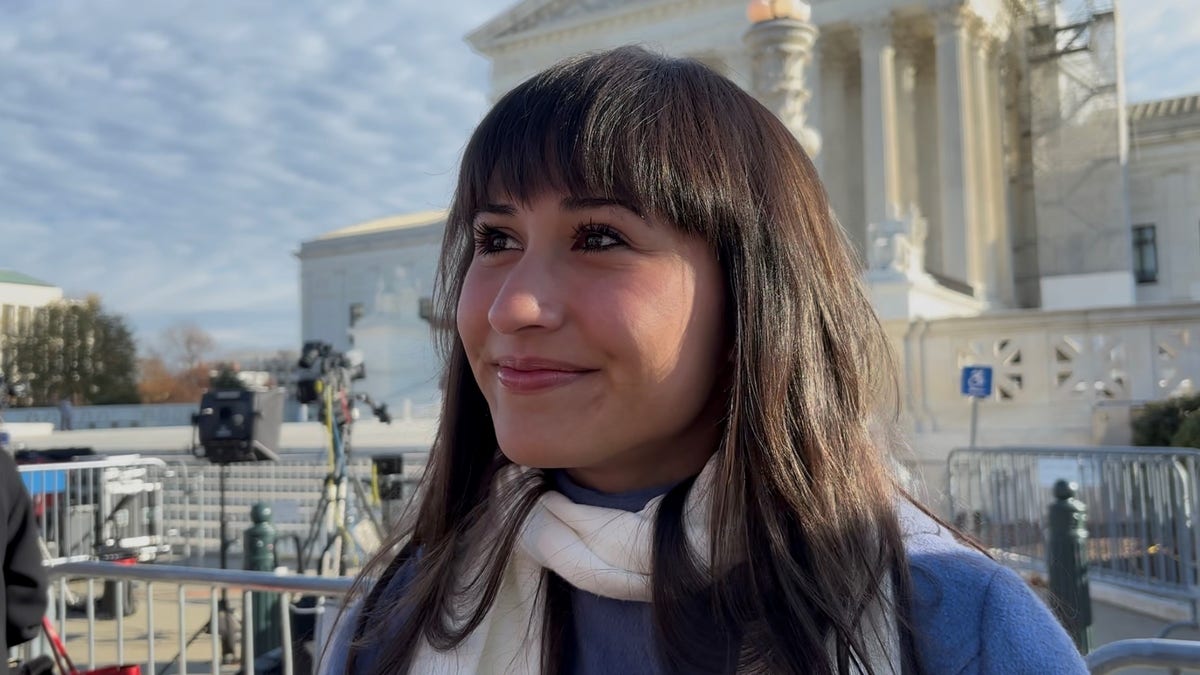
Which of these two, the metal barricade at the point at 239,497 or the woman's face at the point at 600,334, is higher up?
the woman's face at the point at 600,334

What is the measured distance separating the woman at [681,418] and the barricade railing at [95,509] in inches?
301

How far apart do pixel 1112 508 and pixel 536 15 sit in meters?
35.8

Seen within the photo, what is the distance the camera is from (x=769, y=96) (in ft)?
29.2

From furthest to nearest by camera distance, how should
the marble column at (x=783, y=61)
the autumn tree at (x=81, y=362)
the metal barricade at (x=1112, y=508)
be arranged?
1. the autumn tree at (x=81, y=362)
2. the marble column at (x=783, y=61)
3. the metal barricade at (x=1112, y=508)

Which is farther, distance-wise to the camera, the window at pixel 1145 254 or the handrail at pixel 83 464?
the window at pixel 1145 254

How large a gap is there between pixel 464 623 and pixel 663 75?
824 mm

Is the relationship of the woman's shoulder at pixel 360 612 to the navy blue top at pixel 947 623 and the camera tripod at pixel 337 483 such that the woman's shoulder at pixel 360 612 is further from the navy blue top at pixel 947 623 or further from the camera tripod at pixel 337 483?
the camera tripod at pixel 337 483

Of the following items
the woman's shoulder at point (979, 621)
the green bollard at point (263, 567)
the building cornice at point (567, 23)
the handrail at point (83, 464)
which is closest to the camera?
the woman's shoulder at point (979, 621)

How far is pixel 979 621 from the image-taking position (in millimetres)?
1131

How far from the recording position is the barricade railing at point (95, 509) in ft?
27.3

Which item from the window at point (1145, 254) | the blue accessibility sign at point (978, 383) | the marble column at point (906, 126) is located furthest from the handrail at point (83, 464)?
the window at point (1145, 254)

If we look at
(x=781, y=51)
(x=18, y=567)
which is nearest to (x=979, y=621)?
(x=18, y=567)

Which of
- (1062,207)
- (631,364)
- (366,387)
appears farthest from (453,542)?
(1062,207)

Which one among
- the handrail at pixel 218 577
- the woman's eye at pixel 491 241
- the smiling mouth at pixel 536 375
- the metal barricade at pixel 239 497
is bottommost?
the metal barricade at pixel 239 497
